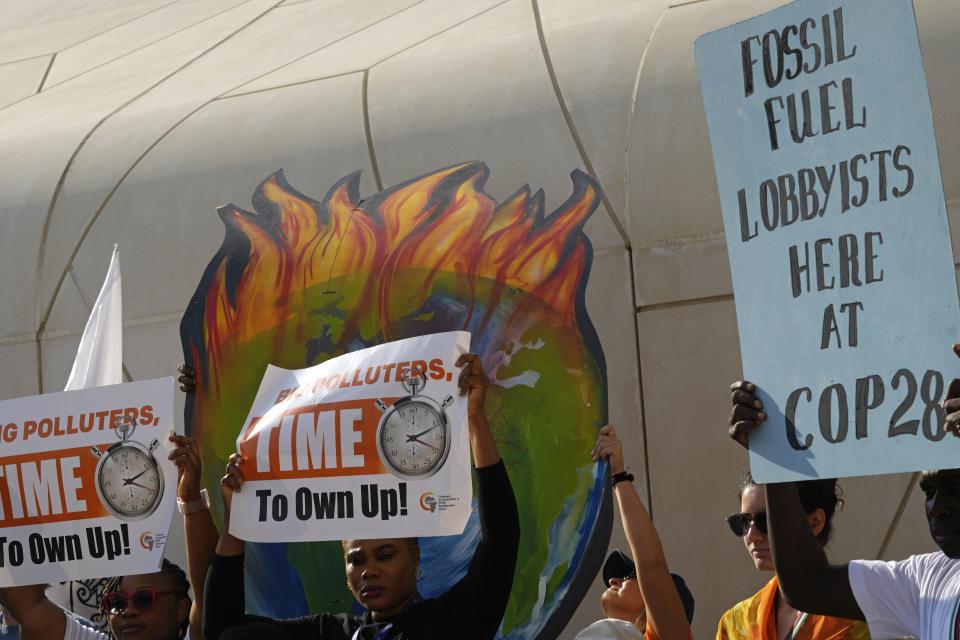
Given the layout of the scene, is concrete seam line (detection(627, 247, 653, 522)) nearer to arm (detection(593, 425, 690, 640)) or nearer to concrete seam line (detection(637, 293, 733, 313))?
concrete seam line (detection(637, 293, 733, 313))

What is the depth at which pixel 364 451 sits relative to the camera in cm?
469

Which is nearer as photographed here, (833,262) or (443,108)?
(833,262)

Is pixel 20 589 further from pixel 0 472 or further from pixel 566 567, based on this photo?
pixel 566 567

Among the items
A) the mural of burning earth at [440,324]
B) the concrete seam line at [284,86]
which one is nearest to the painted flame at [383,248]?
the mural of burning earth at [440,324]

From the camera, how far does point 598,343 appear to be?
6250mm

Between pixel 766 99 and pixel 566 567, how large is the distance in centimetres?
307

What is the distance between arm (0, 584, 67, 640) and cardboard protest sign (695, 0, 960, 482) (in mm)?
2834

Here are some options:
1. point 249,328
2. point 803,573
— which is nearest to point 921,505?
point 803,573

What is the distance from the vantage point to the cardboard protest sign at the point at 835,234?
317cm

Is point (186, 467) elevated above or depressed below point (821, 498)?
above

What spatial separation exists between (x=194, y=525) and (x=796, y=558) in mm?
2211

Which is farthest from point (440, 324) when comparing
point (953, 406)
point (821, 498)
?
point (953, 406)

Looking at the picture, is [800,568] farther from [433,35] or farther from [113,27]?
[113,27]

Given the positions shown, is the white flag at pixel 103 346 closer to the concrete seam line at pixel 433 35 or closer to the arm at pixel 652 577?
the concrete seam line at pixel 433 35
